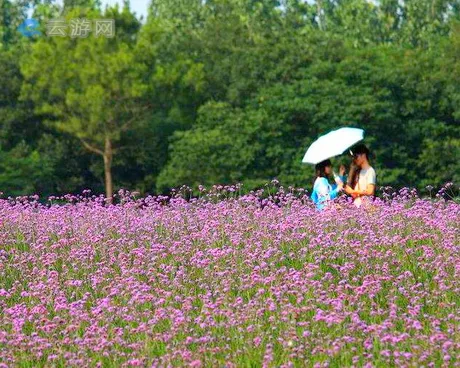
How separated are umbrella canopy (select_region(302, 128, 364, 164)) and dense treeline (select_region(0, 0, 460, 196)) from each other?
114 feet

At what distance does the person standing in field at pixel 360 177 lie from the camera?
1319 centimetres

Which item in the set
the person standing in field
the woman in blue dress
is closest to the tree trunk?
the woman in blue dress

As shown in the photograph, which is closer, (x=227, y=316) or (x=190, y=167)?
(x=227, y=316)

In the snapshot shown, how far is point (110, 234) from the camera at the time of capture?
1055cm

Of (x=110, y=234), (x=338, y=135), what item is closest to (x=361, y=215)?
(x=110, y=234)

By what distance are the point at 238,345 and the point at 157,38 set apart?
54.6 m

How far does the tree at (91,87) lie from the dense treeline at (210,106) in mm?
74

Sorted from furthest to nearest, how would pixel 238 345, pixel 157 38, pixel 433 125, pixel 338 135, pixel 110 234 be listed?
pixel 157 38
pixel 433 125
pixel 338 135
pixel 110 234
pixel 238 345

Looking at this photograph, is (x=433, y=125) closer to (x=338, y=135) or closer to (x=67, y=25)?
(x=67, y=25)

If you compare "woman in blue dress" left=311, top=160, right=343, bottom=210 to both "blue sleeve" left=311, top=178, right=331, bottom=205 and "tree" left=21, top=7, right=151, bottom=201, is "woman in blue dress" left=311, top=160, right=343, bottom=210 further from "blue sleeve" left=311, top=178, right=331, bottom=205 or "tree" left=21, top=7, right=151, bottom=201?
"tree" left=21, top=7, right=151, bottom=201

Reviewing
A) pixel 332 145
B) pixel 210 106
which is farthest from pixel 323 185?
pixel 210 106

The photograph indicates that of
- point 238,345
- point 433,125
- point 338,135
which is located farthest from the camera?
point 433,125

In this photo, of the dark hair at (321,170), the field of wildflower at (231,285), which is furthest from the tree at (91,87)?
the field of wildflower at (231,285)

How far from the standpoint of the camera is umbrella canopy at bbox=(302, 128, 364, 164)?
14828 millimetres
